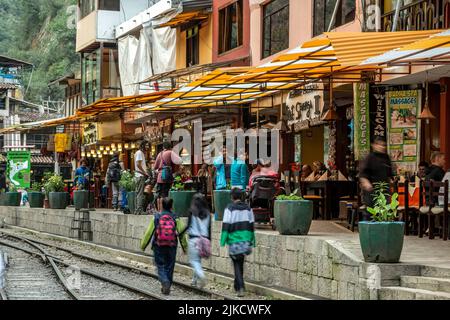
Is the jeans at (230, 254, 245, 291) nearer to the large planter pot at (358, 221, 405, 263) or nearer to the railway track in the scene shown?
the railway track

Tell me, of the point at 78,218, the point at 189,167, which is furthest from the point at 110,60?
the point at 78,218

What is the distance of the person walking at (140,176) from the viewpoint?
2673 cm

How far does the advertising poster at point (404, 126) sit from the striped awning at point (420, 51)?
5.97 metres

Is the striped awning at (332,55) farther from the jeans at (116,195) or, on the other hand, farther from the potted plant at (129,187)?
the jeans at (116,195)

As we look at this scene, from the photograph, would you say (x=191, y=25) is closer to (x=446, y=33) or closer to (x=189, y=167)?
(x=189, y=167)

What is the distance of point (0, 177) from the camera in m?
49.4

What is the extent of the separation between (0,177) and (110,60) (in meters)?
7.46

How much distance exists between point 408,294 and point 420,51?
3930 millimetres

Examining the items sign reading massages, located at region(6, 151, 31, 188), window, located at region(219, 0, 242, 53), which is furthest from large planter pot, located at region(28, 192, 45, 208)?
window, located at region(219, 0, 242, 53)

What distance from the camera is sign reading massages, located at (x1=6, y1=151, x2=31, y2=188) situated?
1950 inches

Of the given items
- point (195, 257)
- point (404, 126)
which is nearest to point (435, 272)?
point (195, 257)

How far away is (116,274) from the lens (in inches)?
872

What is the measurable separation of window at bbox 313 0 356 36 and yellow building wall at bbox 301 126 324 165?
4434mm

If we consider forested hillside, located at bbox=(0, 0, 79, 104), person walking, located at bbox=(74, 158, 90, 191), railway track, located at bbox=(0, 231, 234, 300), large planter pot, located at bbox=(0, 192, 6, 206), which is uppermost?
forested hillside, located at bbox=(0, 0, 79, 104)
